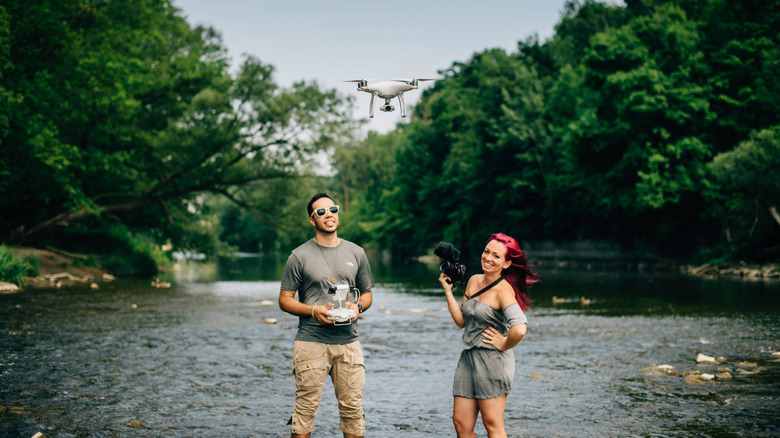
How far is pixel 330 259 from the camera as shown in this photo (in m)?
5.82

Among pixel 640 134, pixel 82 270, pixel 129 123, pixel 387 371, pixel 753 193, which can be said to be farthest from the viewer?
pixel 640 134

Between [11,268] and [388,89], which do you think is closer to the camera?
[388,89]

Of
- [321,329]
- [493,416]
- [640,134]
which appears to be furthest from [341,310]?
[640,134]

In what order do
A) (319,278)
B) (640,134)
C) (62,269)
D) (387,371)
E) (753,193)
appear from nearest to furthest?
(319,278) < (387,371) < (62,269) < (753,193) < (640,134)

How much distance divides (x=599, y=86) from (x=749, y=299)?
30.1m

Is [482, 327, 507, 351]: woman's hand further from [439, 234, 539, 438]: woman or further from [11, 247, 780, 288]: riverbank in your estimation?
[11, 247, 780, 288]: riverbank

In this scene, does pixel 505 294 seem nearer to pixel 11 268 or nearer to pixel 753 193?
pixel 11 268

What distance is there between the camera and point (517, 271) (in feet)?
18.4

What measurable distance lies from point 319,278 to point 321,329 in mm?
418

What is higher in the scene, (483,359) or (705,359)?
(483,359)

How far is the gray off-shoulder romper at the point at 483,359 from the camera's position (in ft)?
17.9

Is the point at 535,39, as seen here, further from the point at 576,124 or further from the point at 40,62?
the point at 40,62

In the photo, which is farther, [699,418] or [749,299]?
[749,299]

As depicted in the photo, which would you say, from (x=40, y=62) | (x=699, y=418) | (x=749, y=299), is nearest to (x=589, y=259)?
(x=749, y=299)
